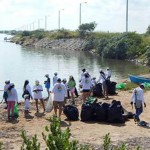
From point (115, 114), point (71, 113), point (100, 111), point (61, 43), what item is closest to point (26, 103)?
point (71, 113)

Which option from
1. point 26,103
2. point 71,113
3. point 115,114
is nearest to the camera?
point 115,114

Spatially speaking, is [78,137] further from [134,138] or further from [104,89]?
[104,89]

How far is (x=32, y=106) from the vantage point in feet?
62.0

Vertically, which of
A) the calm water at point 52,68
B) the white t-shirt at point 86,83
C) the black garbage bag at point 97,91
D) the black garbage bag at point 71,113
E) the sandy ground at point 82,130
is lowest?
the sandy ground at point 82,130

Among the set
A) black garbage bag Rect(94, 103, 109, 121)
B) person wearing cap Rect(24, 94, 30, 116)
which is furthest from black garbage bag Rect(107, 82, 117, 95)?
black garbage bag Rect(94, 103, 109, 121)

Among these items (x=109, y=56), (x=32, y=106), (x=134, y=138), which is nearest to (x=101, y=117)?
(x=134, y=138)

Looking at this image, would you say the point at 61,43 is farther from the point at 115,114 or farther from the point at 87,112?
the point at 115,114

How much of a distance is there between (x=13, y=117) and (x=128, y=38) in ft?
184

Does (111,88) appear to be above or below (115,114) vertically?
above

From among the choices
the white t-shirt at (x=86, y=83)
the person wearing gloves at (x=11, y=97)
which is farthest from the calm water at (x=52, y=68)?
the person wearing gloves at (x=11, y=97)

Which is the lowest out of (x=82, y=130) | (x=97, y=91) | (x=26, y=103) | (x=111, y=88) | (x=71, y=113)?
(x=82, y=130)

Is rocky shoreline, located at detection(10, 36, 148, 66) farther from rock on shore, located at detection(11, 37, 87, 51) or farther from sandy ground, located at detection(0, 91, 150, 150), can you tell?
A: sandy ground, located at detection(0, 91, 150, 150)

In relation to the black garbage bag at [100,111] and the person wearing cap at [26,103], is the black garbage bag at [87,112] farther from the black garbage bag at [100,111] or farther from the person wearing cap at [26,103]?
the person wearing cap at [26,103]

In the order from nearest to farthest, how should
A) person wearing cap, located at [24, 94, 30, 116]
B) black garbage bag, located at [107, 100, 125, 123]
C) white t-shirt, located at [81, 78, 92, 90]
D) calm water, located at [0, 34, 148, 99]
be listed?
black garbage bag, located at [107, 100, 125, 123], person wearing cap, located at [24, 94, 30, 116], white t-shirt, located at [81, 78, 92, 90], calm water, located at [0, 34, 148, 99]
